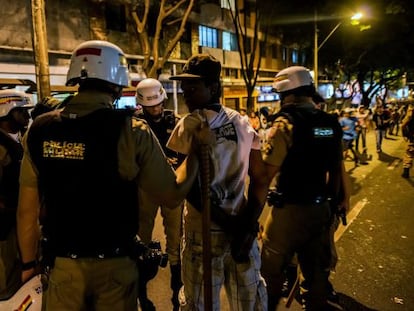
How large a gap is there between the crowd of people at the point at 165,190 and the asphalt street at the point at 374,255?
29.1 inches

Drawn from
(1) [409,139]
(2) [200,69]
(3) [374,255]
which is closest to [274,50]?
(1) [409,139]

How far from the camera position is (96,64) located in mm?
1889

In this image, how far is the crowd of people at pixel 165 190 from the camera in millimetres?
1804

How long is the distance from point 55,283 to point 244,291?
3.53 feet

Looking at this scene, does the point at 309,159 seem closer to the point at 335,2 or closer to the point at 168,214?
the point at 168,214

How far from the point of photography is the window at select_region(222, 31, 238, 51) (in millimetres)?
24188

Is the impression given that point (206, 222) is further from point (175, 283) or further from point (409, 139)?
point (409, 139)

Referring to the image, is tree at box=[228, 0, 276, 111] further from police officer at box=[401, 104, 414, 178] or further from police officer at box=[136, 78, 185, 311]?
police officer at box=[136, 78, 185, 311]

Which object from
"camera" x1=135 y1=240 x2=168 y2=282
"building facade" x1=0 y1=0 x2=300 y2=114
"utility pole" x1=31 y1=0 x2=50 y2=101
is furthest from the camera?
"building facade" x1=0 y1=0 x2=300 y2=114

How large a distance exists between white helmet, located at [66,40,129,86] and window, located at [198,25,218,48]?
2038 cm

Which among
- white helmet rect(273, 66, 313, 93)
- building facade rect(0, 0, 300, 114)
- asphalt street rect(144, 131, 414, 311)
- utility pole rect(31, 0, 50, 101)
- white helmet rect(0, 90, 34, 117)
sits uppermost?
building facade rect(0, 0, 300, 114)

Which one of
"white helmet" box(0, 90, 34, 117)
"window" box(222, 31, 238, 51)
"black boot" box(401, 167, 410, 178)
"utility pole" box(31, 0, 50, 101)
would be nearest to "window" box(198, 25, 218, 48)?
"window" box(222, 31, 238, 51)

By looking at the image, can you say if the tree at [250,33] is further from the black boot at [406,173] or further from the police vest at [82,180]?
the police vest at [82,180]

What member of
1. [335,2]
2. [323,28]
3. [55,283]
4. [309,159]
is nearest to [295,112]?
[309,159]
